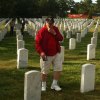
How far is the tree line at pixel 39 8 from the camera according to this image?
37.5 m

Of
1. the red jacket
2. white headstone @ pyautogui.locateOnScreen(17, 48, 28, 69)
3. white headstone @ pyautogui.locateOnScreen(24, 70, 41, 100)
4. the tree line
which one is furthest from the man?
white headstone @ pyautogui.locateOnScreen(17, 48, 28, 69)

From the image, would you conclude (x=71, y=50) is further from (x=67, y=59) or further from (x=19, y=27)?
(x=19, y=27)

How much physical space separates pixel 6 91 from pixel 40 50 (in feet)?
5.03

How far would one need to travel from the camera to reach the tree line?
37478 mm

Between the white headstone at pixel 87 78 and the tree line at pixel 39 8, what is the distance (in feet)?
5.74

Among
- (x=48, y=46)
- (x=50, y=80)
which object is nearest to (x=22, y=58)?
(x=50, y=80)

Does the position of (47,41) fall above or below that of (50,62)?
above

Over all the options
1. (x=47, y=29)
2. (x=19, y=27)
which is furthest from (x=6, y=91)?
(x=19, y=27)

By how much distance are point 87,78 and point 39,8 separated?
53.2 meters

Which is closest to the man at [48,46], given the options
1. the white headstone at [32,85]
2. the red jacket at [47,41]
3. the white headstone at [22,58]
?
the red jacket at [47,41]

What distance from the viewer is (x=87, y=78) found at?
964 cm

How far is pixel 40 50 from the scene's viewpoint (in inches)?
367

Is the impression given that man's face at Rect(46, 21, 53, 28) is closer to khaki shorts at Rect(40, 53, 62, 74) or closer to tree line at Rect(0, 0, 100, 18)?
tree line at Rect(0, 0, 100, 18)

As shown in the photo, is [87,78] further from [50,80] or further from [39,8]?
[39,8]
